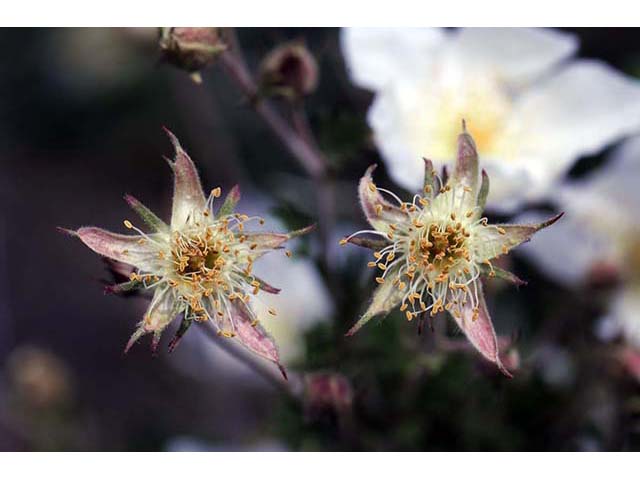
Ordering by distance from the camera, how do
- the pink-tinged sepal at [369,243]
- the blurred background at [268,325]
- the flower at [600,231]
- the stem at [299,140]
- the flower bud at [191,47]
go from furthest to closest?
the flower at [600,231]
the blurred background at [268,325]
the stem at [299,140]
the flower bud at [191,47]
the pink-tinged sepal at [369,243]

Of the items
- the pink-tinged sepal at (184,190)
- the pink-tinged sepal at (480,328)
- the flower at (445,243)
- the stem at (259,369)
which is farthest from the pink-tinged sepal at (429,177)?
the stem at (259,369)

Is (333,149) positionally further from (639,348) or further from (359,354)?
(639,348)

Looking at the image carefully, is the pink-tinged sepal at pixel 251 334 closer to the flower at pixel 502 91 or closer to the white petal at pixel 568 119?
the flower at pixel 502 91

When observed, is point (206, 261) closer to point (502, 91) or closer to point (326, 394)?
point (326, 394)

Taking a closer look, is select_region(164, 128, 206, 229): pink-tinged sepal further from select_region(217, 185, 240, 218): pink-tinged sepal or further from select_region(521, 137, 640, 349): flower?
select_region(521, 137, 640, 349): flower

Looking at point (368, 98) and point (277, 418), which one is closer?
point (277, 418)

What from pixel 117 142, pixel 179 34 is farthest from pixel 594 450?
pixel 117 142
